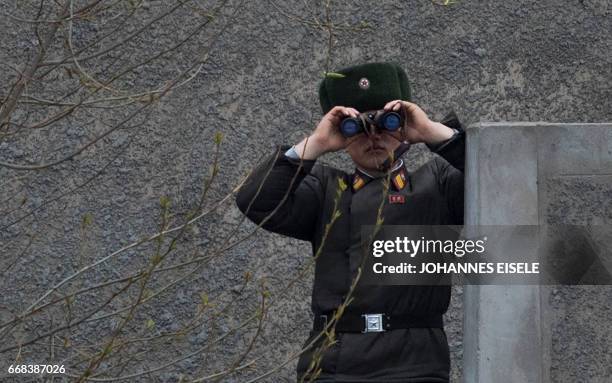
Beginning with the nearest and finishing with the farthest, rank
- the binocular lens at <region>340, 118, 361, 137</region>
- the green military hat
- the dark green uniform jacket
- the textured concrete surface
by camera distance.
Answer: the dark green uniform jacket < the binocular lens at <region>340, 118, 361, 137</region> < the green military hat < the textured concrete surface

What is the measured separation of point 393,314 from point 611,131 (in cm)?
79

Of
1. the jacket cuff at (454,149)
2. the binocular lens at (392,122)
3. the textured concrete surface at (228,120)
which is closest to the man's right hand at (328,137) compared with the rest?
the binocular lens at (392,122)

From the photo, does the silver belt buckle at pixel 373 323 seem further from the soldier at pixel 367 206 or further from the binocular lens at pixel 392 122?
the binocular lens at pixel 392 122

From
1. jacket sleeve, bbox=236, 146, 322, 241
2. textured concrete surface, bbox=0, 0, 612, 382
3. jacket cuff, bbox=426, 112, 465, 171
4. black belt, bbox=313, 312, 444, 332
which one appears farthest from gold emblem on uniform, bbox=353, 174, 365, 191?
textured concrete surface, bbox=0, 0, 612, 382

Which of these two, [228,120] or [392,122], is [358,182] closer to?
[392,122]

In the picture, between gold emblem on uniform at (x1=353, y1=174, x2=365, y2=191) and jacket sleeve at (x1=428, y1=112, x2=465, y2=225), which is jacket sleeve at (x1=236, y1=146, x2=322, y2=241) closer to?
gold emblem on uniform at (x1=353, y1=174, x2=365, y2=191)

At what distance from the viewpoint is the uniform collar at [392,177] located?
399cm

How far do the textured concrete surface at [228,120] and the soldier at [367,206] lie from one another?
4.38ft

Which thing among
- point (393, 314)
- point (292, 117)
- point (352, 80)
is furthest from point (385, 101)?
point (292, 117)

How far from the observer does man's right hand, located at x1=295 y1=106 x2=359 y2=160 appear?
3988mm

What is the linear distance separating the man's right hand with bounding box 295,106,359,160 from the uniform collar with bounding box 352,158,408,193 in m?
0.10

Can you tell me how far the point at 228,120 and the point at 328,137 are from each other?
1.62 meters

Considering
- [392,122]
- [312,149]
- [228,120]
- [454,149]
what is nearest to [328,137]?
[312,149]

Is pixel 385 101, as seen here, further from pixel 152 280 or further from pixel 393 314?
pixel 152 280
